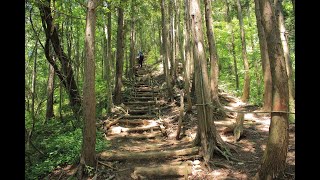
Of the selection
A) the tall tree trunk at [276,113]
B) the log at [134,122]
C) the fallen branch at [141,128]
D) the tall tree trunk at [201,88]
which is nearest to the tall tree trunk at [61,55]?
the log at [134,122]

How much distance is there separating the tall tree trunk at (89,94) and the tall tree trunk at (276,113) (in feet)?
13.5

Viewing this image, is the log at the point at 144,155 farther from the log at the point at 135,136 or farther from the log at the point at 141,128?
the log at the point at 141,128

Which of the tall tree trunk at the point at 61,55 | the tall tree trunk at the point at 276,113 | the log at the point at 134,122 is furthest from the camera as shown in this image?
the log at the point at 134,122

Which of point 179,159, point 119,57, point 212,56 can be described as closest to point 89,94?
point 179,159

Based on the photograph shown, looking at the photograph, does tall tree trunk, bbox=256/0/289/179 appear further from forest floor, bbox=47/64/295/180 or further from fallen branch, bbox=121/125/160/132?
fallen branch, bbox=121/125/160/132

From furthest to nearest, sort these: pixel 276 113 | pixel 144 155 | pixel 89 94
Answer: pixel 144 155 → pixel 89 94 → pixel 276 113

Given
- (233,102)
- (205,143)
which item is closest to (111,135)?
(205,143)

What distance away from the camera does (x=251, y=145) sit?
7902mm

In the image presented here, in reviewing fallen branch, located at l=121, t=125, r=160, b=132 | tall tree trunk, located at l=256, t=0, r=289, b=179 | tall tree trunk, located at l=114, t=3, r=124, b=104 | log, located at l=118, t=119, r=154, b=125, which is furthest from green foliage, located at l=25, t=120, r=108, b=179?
tall tree trunk, located at l=256, t=0, r=289, b=179

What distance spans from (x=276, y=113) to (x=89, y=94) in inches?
173

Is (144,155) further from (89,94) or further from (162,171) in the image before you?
(89,94)

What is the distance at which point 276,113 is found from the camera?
16.0 feet

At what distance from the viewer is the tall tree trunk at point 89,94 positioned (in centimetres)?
690
